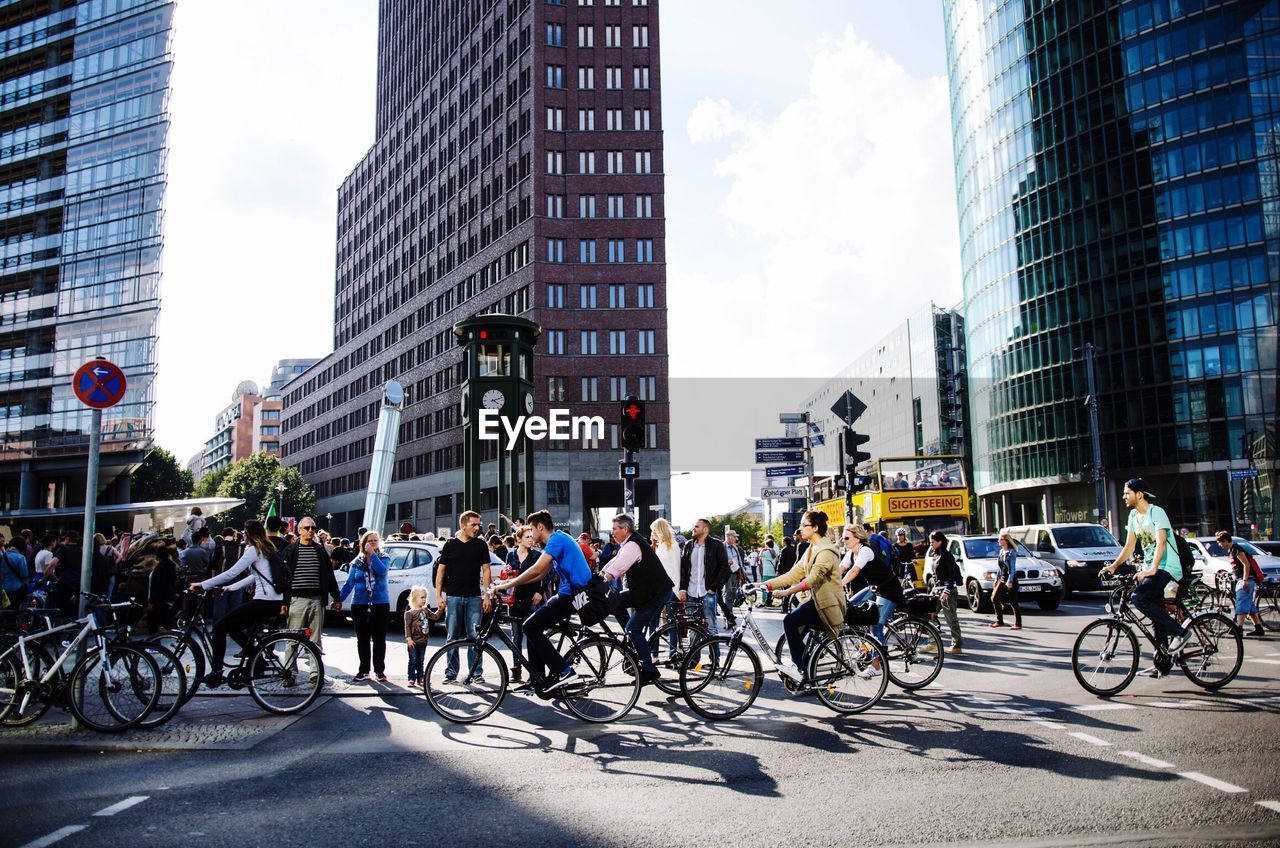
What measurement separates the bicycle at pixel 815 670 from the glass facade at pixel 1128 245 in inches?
1897

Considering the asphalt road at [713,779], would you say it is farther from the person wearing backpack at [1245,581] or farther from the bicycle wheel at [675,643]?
the person wearing backpack at [1245,581]

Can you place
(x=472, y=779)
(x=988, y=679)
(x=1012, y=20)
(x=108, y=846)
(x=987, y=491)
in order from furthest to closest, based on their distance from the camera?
(x=987, y=491) → (x=1012, y=20) → (x=988, y=679) → (x=472, y=779) → (x=108, y=846)

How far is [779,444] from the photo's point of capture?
27.2 m

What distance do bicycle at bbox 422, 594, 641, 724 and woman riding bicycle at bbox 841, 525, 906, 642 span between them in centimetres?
252

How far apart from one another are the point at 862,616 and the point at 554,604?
312 centimetres

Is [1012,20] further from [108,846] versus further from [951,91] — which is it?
[108,846]

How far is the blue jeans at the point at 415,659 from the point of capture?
10.8m

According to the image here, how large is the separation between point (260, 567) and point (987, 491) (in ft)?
235

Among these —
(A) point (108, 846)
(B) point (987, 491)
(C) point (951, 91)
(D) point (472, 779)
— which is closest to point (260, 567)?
(D) point (472, 779)

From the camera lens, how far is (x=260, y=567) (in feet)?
32.5

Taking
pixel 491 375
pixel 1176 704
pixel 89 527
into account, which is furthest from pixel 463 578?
pixel 491 375

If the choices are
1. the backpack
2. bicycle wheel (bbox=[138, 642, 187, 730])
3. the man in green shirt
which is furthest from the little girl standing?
the backpack

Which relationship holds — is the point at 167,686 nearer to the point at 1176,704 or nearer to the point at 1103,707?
the point at 1103,707

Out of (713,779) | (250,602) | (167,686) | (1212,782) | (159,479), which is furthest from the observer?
(159,479)
